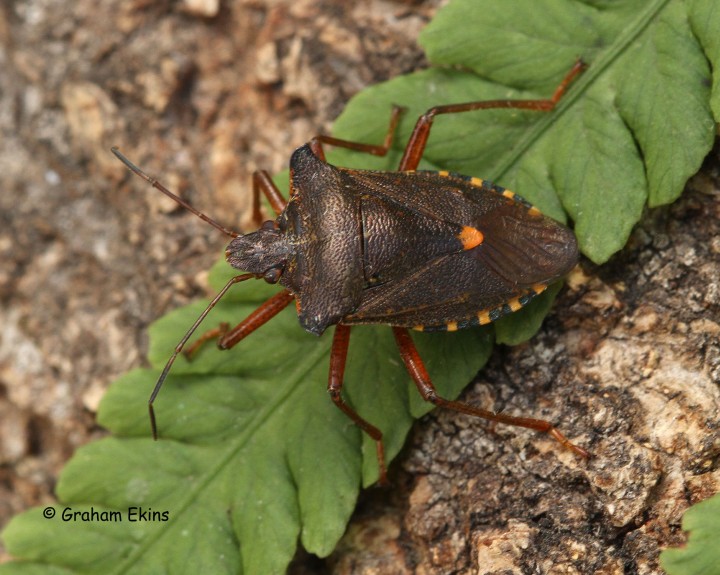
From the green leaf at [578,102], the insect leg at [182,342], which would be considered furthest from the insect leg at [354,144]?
the insect leg at [182,342]

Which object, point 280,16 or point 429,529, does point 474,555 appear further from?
point 280,16

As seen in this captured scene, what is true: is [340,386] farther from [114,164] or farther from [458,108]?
[114,164]

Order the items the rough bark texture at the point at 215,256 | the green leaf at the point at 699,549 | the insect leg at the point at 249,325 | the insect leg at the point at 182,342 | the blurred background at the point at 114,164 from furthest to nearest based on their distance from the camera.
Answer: the blurred background at the point at 114,164, the insect leg at the point at 249,325, the insect leg at the point at 182,342, the rough bark texture at the point at 215,256, the green leaf at the point at 699,549

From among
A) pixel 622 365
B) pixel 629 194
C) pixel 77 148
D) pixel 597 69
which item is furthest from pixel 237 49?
pixel 622 365

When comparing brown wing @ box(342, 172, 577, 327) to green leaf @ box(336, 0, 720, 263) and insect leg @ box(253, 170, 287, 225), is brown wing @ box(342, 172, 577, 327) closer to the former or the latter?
green leaf @ box(336, 0, 720, 263)

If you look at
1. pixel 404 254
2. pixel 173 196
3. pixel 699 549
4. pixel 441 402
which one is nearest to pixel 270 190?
pixel 173 196

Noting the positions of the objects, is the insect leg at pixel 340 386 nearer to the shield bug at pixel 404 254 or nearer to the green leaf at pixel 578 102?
the shield bug at pixel 404 254
